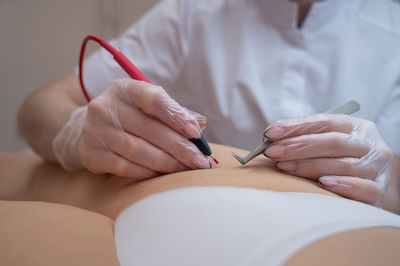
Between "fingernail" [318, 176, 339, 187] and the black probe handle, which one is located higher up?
the black probe handle

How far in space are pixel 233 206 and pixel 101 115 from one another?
322 millimetres

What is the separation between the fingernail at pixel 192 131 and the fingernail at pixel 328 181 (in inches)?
7.5

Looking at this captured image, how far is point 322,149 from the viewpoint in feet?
1.74

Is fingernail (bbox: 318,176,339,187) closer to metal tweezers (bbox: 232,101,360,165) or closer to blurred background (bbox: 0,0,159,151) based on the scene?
metal tweezers (bbox: 232,101,360,165)

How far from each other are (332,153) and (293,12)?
542 mm

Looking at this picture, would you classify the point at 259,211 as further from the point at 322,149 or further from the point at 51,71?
the point at 51,71

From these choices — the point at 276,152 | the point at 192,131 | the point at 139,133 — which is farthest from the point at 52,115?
the point at 276,152

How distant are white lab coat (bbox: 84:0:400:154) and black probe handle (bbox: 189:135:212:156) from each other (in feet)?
1.48

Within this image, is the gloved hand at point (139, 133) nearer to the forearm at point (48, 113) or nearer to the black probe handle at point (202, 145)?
the black probe handle at point (202, 145)

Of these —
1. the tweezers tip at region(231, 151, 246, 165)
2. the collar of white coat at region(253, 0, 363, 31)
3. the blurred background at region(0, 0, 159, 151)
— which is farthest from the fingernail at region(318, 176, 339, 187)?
the blurred background at region(0, 0, 159, 151)

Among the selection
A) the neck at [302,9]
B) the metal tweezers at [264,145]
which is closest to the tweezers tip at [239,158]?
the metal tweezers at [264,145]

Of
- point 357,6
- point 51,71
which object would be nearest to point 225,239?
point 357,6

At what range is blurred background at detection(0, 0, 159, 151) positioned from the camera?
1.53m

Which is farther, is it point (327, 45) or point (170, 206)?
point (327, 45)
